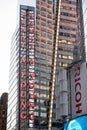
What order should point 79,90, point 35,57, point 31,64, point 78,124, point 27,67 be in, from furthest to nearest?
point 35,57
point 31,64
point 27,67
point 79,90
point 78,124

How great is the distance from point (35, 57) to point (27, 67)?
1526 centimetres

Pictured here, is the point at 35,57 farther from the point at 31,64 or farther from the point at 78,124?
the point at 78,124

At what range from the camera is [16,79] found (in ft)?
537

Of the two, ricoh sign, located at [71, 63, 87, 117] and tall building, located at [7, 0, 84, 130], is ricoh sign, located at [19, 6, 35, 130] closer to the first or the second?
tall building, located at [7, 0, 84, 130]

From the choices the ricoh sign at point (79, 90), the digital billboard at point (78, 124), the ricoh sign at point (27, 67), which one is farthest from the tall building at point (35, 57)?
the digital billboard at point (78, 124)

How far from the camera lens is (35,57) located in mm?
163875

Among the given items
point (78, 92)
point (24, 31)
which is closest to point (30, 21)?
point (24, 31)

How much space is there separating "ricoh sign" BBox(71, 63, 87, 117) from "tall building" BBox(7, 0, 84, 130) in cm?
9829

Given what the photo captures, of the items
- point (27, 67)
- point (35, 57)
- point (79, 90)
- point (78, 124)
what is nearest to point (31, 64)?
point (27, 67)

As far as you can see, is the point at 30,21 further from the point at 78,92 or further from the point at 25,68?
the point at 78,92

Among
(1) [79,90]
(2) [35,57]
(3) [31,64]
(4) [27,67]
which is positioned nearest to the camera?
(1) [79,90]

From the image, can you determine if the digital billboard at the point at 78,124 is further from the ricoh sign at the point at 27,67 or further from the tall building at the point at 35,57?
the ricoh sign at the point at 27,67

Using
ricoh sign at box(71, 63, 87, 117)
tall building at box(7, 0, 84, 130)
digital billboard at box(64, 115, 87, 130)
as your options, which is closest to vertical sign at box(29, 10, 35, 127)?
tall building at box(7, 0, 84, 130)

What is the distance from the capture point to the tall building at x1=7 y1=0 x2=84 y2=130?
147 meters
